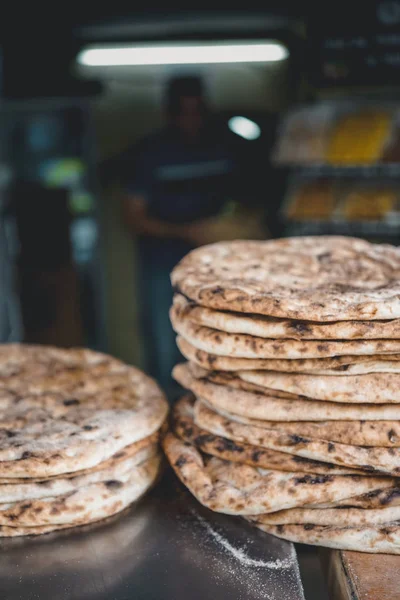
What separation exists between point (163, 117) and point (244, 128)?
83cm

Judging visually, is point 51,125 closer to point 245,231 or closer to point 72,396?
point 245,231

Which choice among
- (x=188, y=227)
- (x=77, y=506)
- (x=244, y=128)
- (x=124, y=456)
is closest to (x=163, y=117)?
(x=244, y=128)

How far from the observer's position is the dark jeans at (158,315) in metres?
4.45

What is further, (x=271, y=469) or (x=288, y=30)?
(x=288, y=30)

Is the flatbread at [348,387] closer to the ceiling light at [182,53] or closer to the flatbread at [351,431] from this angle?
the flatbread at [351,431]

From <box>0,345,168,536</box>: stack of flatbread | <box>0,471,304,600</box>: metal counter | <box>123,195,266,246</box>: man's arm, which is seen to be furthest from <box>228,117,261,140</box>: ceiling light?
<box>0,471,304,600</box>: metal counter

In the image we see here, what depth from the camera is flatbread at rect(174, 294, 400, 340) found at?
48.6 inches

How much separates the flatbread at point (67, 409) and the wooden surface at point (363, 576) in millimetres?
Result: 502

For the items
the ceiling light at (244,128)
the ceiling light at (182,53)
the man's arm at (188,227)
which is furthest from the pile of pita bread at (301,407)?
the ceiling light at (244,128)

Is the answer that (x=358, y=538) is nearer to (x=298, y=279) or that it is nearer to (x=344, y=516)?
(x=344, y=516)

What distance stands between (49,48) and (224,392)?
3.65 metres

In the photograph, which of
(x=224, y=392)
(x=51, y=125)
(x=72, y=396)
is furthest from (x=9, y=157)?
(x=224, y=392)

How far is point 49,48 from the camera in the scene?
433 cm

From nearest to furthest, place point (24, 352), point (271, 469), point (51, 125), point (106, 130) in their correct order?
1. point (271, 469)
2. point (24, 352)
3. point (51, 125)
4. point (106, 130)
